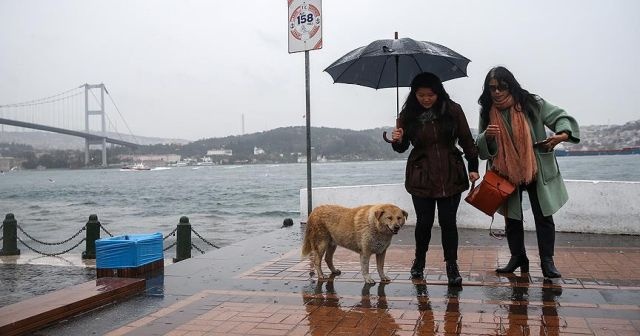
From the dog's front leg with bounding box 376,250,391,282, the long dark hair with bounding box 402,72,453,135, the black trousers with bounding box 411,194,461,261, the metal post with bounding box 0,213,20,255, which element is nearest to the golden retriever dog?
the dog's front leg with bounding box 376,250,391,282

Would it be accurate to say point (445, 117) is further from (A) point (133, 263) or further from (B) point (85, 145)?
(B) point (85, 145)

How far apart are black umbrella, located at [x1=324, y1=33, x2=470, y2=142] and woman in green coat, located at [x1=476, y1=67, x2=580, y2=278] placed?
0.84 meters

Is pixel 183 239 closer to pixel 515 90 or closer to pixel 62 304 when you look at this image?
pixel 62 304

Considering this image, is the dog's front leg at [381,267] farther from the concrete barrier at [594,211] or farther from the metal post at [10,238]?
the metal post at [10,238]

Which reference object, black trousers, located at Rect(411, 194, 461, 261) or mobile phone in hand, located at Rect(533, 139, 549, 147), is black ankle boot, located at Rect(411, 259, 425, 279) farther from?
mobile phone in hand, located at Rect(533, 139, 549, 147)

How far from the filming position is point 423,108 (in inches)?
197

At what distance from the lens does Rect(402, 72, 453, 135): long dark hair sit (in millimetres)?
4902

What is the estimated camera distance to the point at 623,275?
529 centimetres

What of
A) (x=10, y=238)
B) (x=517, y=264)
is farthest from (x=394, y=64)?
(x=10, y=238)

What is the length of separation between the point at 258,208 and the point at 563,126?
1459 inches

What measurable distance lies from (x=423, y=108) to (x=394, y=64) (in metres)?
1.53

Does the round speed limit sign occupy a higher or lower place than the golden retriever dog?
higher

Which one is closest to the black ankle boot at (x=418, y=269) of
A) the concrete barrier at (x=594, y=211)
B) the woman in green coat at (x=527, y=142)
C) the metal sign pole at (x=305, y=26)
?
the woman in green coat at (x=527, y=142)

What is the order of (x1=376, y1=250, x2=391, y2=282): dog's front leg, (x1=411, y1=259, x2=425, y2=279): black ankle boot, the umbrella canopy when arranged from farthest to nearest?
the umbrella canopy < (x1=411, y1=259, x2=425, y2=279): black ankle boot < (x1=376, y1=250, x2=391, y2=282): dog's front leg
